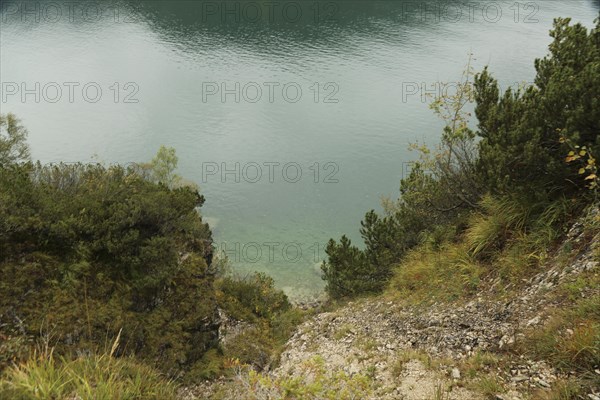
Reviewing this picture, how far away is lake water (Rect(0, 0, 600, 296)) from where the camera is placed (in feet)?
144

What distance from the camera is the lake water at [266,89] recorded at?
44.0m

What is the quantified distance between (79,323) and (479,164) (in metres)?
10.6

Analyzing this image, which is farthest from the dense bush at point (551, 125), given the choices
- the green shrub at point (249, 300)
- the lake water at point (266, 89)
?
the lake water at point (266, 89)

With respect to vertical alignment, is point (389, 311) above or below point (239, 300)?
above

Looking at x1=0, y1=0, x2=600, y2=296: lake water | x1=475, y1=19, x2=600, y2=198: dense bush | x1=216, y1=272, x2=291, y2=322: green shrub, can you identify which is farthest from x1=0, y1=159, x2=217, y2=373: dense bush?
x1=0, y1=0, x2=600, y2=296: lake water

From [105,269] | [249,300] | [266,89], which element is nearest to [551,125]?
[105,269]

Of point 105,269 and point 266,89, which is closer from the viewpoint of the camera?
point 105,269

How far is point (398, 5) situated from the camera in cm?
11344

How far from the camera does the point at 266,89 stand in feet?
229

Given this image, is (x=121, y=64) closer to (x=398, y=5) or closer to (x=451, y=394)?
(x=398, y=5)

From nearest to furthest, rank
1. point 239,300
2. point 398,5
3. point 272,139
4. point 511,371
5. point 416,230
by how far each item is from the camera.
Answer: point 511,371
point 416,230
point 239,300
point 272,139
point 398,5

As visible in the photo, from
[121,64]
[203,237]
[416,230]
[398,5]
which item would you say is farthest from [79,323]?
[398,5]

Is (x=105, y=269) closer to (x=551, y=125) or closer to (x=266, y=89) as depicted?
(x=551, y=125)

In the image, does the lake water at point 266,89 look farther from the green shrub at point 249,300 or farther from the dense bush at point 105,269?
the dense bush at point 105,269
